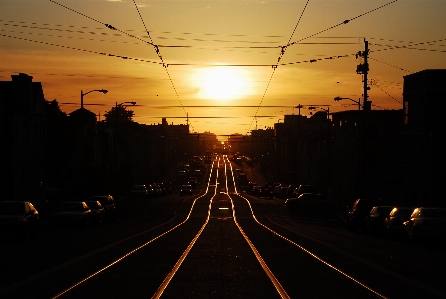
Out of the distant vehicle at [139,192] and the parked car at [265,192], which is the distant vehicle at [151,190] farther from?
the parked car at [265,192]

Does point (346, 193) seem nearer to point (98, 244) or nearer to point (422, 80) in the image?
point (422, 80)

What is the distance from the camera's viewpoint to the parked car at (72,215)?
3756cm

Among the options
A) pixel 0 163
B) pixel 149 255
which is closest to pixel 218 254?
pixel 149 255

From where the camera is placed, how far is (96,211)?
42062 mm

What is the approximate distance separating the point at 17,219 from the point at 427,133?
3071cm

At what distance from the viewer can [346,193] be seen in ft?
263

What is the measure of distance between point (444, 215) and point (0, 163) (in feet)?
104

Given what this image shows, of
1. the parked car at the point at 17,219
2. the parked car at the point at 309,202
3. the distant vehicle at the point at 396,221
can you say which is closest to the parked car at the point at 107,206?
the parked car at the point at 17,219

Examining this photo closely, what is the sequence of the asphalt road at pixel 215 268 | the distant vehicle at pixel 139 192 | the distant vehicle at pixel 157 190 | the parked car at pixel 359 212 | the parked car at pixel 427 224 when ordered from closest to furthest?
1. the asphalt road at pixel 215 268
2. the parked car at pixel 427 224
3. the parked car at pixel 359 212
4. the distant vehicle at pixel 139 192
5. the distant vehicle at pixel 157 190

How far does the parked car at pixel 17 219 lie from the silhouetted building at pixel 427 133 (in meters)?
29.0

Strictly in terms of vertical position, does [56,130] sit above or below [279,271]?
above

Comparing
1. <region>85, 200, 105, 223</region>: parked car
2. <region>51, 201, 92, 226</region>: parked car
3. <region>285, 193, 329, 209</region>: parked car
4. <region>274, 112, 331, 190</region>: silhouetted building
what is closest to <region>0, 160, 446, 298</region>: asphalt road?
<region>51, 201, 92, 226</region>: parked car

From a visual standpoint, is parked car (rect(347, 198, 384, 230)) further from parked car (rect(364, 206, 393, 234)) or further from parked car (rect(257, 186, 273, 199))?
parked car (rect(257, 186, 273, 199))

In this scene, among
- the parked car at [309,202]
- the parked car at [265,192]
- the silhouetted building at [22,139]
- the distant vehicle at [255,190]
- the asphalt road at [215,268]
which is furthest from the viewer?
the distant vehicle at [255,190]
